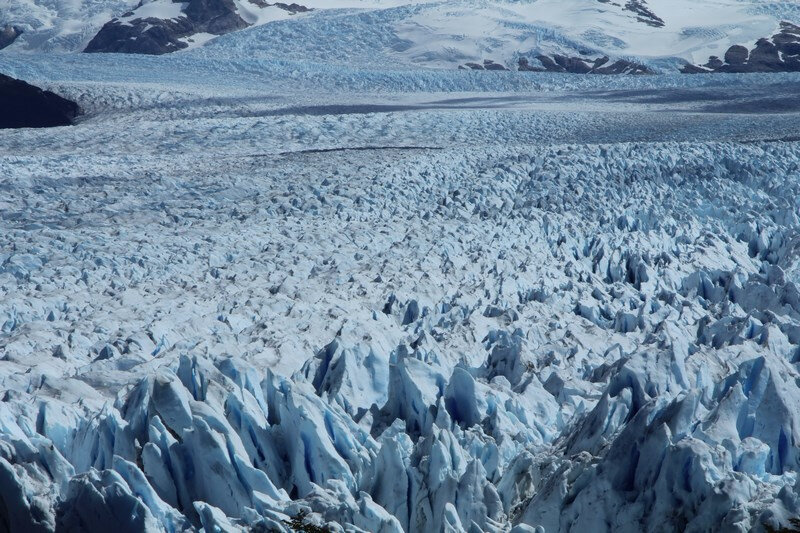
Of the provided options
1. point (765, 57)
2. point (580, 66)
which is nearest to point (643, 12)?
point (765, 57)

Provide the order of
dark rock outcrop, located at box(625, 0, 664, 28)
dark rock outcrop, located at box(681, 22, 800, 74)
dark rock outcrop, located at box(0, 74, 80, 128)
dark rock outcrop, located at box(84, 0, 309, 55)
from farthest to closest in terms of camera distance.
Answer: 1. dark rock outcrop, located at box(84, 0, 309, 55)
2. dark rock outcrop, located at box(625, 0, 664, 28)
3. dark rock outcrop, located at box(681, 22, 800, 74)
4. dark rock outcrop, located at box(0, 74, 80, 128)

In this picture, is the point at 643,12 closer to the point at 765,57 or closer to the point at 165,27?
the point at 765,57

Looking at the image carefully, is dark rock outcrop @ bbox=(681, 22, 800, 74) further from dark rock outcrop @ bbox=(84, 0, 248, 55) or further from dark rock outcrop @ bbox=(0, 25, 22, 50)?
dark rock outcrop @ bbox=(0, 25, 22, 50)

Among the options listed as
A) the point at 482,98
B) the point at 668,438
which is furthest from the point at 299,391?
the point at 482,98

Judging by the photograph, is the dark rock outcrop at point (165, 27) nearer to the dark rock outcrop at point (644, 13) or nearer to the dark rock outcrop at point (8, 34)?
the dark rock outcrop at point (8, 34)

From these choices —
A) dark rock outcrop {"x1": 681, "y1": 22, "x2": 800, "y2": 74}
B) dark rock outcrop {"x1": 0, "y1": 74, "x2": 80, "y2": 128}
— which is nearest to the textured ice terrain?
dark rock outcrop {"x1": 0, "y1": 74, "x2": 80, "y2": 128}
